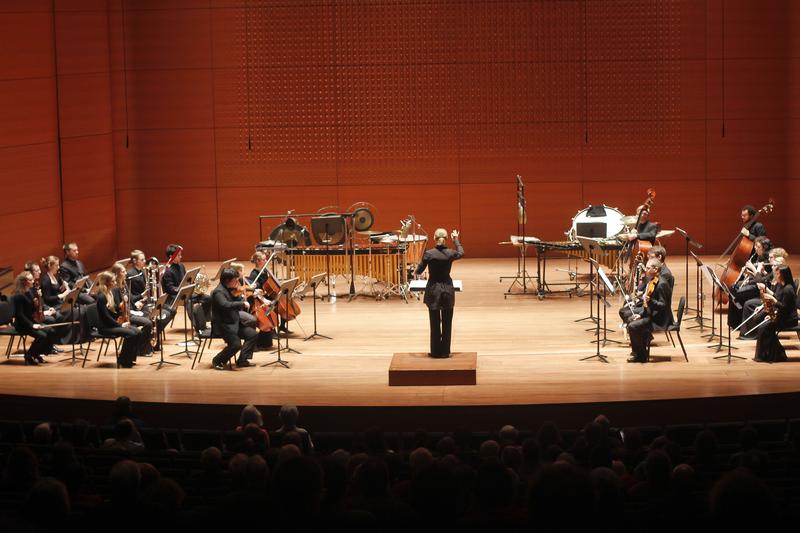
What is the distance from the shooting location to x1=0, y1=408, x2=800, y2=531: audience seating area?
2.88 metres

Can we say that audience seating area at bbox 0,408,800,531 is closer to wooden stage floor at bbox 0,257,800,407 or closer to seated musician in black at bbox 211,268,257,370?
wooden stage floor at bbox 0,257,800,407

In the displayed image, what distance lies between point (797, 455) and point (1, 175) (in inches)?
454

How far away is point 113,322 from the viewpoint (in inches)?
387

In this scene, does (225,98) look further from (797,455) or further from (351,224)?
(797,455)

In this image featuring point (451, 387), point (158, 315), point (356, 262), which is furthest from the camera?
point (356, 262)

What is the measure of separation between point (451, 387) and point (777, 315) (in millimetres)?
3106

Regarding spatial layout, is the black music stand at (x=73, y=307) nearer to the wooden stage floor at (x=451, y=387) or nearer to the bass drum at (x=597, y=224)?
the wooden stage floor at (x=451, y=387)

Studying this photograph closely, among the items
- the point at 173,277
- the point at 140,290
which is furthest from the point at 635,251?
the point at 140,290

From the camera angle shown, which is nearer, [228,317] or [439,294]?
[439,294]

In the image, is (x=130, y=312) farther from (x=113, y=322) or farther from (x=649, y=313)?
(x=649, y=313)

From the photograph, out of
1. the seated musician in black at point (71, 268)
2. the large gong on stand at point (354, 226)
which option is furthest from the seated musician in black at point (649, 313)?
the seated musician in black at point (71, 268)

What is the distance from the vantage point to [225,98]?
1658 cm

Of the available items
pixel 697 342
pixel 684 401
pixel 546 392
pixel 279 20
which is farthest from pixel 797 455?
pixel 279 20

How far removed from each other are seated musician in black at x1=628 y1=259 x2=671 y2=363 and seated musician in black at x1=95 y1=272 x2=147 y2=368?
15.7 ft
